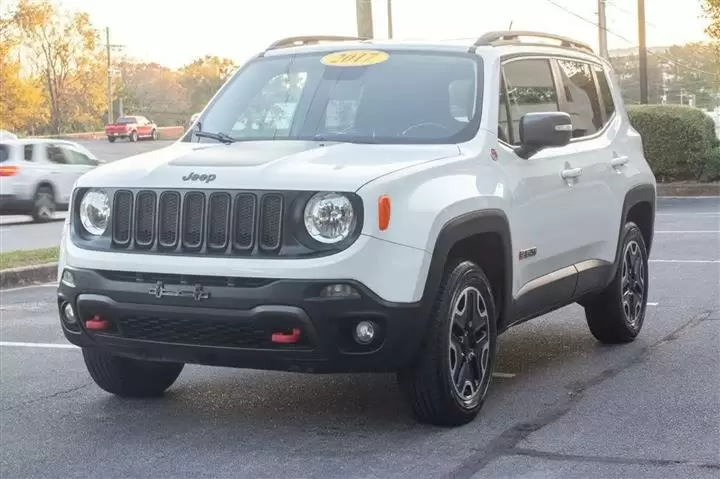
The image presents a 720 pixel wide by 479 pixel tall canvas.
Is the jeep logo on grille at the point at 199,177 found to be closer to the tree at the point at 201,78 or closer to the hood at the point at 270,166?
the hood at the point at 270,166

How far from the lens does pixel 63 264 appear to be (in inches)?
229

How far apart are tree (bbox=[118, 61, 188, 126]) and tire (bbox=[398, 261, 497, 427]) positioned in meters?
96.3

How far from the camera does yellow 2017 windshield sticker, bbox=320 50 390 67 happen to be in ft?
21.6

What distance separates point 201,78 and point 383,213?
99.9 metres

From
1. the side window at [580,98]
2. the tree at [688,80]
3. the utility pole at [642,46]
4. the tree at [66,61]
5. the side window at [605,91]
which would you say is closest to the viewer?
the side window at [580,98]

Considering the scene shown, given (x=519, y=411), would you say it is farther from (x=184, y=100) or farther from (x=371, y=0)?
(x=184, y=100)

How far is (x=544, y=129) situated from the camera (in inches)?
243

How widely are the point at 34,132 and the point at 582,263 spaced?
76147mm

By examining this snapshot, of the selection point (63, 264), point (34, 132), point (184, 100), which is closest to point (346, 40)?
point (63, 264)

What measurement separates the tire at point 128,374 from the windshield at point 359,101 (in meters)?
1.30

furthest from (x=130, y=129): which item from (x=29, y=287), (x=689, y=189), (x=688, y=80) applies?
(x=29, y=287)

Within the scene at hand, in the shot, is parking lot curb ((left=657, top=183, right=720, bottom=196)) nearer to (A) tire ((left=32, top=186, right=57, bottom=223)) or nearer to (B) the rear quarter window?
(A) tire ((left=32, top=186, right=57, bottom=223))

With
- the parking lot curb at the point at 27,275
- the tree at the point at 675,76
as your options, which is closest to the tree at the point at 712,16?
the parking lot curb at the point at 27,275

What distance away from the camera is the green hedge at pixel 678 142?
24.4 m
